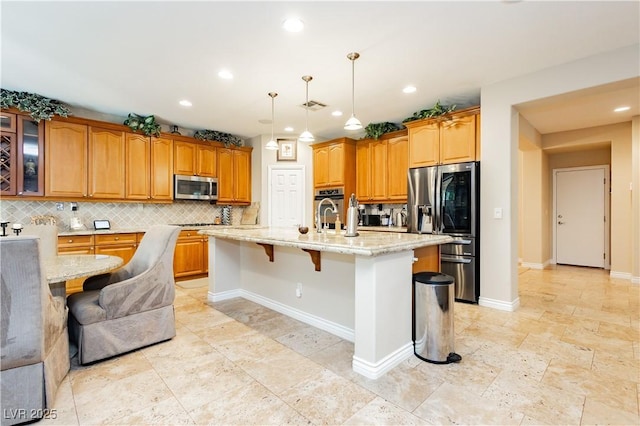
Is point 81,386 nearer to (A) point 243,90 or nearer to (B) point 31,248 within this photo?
(B) point 31,248

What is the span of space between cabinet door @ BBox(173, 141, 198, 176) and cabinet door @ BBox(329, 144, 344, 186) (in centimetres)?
245

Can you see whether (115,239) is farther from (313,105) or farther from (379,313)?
(379,313)

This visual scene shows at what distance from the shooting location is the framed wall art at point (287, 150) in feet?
20.0

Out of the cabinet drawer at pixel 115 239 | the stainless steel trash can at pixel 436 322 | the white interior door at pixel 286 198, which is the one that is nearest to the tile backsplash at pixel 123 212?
the cabinet drawer at pixel 115 239

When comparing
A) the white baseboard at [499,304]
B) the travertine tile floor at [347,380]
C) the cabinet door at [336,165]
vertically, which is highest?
the cabinet door at [336,165]

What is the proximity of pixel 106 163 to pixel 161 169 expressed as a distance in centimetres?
76

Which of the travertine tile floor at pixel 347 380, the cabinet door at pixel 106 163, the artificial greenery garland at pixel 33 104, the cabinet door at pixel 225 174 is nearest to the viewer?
the travertine tile floor at pixel 347 380

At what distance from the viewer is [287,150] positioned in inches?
240

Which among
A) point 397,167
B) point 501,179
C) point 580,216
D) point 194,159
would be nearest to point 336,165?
point 397,167

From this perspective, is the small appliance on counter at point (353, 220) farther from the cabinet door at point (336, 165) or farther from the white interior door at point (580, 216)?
the white interior door at point (580, 216)

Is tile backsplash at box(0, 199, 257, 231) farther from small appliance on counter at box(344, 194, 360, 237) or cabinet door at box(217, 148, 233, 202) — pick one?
small appliance on counter at box(344, 194, 360, 237)

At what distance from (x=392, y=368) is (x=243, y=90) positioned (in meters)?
3.45

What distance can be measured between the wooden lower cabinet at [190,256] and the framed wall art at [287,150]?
7.03 ft

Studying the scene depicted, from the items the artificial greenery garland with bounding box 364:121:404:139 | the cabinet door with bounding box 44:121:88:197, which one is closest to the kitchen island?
the cabinet door with bounding box 44:121:88:197
